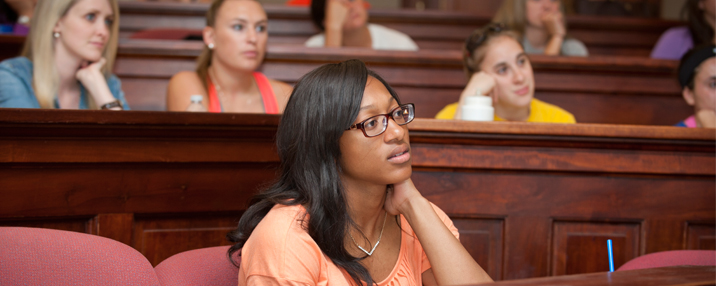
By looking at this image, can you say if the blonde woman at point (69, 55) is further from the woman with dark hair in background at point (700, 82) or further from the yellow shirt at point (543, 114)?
the woman with dark hair in background at point (700, 82)

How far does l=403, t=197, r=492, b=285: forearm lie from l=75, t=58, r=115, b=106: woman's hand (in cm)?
144

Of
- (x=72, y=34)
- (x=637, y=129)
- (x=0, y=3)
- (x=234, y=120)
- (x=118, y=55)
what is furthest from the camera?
(x=0, y=3)

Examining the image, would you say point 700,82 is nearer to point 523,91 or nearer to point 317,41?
point 523,91

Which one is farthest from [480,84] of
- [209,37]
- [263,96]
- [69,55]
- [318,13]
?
[69,55]

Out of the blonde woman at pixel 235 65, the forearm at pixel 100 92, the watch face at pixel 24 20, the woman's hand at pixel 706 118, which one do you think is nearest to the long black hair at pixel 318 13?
the blonde woman at pixel 235 65

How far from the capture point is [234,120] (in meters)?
1.52

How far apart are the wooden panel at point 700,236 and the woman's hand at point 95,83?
6.11ft

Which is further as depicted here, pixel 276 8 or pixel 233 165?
pixel 276 8

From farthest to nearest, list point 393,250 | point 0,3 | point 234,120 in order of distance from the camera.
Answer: point 0,3
point 234,120
point 393,250

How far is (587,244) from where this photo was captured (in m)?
1.67

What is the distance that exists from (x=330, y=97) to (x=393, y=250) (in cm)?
35

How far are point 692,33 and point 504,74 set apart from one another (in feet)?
4.53

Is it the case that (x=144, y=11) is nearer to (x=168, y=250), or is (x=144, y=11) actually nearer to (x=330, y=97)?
(x=168, y=250)

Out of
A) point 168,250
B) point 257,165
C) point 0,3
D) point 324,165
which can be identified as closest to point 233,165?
point 257,165
